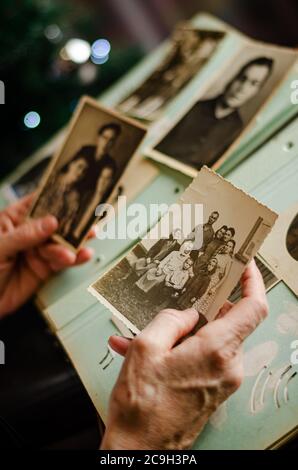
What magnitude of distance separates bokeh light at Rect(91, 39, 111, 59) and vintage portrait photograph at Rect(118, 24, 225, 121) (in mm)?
450

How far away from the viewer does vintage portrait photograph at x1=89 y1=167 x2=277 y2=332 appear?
75 centimetres

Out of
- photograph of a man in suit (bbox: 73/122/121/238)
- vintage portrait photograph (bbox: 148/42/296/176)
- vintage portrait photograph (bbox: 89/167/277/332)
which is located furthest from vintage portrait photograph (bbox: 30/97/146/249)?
vintage portrait photograph (bbox: 89/167/277/332)

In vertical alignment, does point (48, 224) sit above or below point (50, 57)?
below

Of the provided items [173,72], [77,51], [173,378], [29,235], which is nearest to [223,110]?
[173,72]

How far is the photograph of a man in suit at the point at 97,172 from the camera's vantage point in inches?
44.4

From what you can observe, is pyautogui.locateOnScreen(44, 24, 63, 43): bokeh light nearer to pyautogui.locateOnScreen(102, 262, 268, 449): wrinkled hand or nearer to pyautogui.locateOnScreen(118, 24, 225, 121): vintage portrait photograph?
pyautogui.locateOnScreen(118, 24, 225, 121): vintage portrait photograph

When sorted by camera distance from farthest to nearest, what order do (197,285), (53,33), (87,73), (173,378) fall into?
(87,73) → (53,33) → (197,285) → (173,378)

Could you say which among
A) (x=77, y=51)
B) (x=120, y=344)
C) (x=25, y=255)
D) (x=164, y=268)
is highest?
(x=77, y=51)

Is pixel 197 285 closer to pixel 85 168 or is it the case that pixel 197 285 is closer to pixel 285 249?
pixel 285 249

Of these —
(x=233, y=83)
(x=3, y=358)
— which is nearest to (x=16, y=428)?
(x=3, y=358)

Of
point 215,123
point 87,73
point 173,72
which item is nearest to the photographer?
point 215,123

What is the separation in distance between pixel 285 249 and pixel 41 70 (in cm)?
142

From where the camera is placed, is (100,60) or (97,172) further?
(100,60)

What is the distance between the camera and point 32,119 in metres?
1.85
